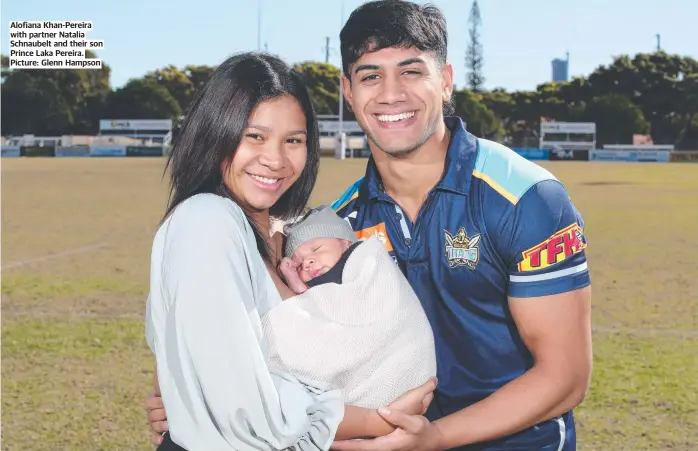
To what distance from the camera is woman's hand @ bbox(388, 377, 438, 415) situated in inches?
98.5

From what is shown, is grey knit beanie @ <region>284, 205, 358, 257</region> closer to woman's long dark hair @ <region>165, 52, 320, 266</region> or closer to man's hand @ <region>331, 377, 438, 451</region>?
woman's long dark hair @ <region>165, 52, 320, 266</region>

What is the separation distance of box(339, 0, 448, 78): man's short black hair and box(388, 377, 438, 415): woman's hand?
1.11m

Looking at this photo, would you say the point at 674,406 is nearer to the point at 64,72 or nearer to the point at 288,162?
the point at 288,162

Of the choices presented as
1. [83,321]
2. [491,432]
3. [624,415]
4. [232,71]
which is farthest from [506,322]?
[83,321]

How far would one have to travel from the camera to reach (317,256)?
8.54 ft

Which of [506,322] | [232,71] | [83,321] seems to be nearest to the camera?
[232,71]

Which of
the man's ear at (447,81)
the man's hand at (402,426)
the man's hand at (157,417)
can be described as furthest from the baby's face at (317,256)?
the man's ear at (447,81)

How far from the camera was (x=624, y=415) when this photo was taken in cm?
555

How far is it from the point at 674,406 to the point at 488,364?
3.17 meters

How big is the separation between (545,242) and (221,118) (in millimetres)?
1025

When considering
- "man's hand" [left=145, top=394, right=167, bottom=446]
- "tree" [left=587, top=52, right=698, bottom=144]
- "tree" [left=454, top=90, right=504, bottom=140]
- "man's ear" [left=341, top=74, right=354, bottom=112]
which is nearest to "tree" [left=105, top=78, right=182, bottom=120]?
"tree" [left=454, top=90, right=504, bottom=140]

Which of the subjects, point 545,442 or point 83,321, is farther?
point 83,321

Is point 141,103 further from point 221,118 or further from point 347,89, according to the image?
point 221,118

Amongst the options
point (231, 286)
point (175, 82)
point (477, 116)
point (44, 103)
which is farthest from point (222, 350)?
point (175, 82)
